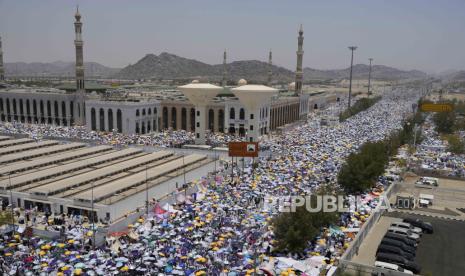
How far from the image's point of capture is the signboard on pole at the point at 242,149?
31219 millimetres

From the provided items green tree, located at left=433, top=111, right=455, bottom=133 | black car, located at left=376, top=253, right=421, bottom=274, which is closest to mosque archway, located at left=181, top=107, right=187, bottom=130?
green tree, located at left=433, top=111, right=455, bottom=133

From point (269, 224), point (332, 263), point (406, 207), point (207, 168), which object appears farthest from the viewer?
point (207, 168)

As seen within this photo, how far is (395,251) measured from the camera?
18.8m

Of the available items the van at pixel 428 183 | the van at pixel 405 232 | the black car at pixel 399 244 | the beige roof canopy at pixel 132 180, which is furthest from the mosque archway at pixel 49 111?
the black car at pixel 399 244

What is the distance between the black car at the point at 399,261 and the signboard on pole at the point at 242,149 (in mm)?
14172

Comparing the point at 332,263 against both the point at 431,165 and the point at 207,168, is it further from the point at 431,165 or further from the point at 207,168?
the point at 431,165

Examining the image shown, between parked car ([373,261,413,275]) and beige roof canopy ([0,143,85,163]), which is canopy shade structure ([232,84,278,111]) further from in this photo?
parked car ([373,261,413,275])

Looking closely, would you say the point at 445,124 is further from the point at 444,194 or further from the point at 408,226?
the point at 408,226

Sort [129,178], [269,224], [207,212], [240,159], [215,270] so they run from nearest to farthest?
[215,270], [269,224], [207,212], [129,178], [240,159]

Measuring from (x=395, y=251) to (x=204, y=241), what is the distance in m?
8.28

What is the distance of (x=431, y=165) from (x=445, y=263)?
20935 mm

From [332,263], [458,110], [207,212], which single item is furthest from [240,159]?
[458,110]

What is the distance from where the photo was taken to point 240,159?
123ft

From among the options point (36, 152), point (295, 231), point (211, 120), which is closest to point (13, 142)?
point (36, 152)
